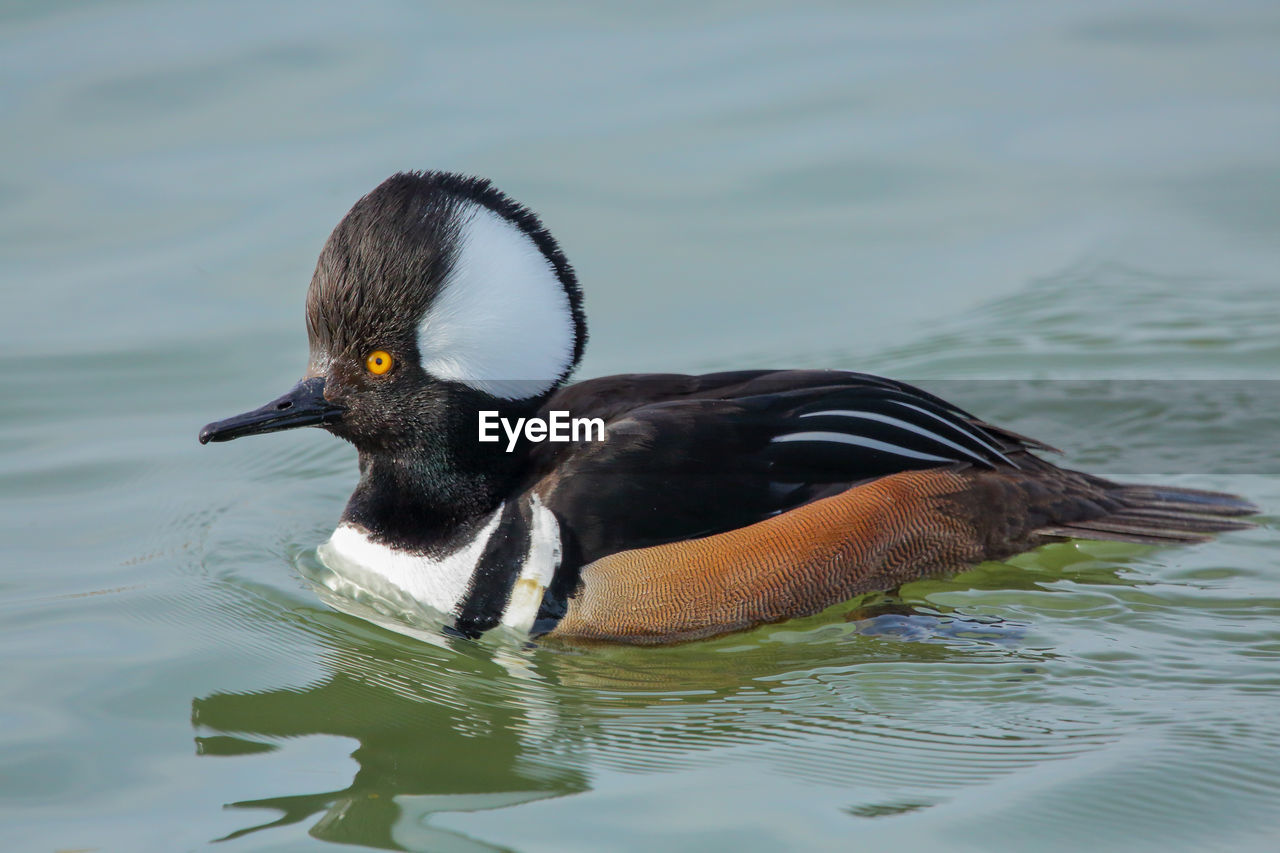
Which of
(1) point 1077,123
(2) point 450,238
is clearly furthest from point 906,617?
(1) point 1077,123

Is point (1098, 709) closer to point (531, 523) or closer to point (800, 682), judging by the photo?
point (800, 682)

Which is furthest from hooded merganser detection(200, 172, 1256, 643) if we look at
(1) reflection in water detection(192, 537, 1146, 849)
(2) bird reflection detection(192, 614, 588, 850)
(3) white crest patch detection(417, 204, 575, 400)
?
(2) bird reflection detection(192, 614, 588, 850)

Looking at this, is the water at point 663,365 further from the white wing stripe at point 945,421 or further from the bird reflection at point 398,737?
the white wing stripe at point 945,421

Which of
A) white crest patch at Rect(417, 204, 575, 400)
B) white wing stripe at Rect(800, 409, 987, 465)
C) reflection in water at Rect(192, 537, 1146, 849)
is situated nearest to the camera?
reflection in water at Rect(192, 537, 1146, 849)

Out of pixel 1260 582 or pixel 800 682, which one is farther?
pixel 1260 582

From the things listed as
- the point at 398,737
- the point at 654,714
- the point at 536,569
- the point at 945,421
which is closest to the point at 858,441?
the point at 945,421

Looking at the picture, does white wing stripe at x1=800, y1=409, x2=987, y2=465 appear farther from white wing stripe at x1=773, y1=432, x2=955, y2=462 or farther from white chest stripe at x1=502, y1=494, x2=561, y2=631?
white chest stripe at x1=502, y1=494, x2=561, y2=631

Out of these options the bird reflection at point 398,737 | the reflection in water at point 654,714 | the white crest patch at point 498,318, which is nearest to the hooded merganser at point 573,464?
the white crest patch at point 498,318
